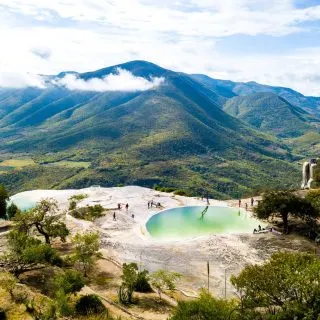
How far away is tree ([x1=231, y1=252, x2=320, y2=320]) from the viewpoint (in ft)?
95.3

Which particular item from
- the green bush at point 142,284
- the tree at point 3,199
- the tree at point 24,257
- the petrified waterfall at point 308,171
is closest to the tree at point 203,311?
the green bush at point 142,284

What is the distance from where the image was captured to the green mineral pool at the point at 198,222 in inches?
2873

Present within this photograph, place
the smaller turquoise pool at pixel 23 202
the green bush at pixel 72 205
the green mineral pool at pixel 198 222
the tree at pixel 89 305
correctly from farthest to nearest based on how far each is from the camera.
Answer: the smaller turquoise pool at pixel 23 202 → the green bush at pixel 72 205 → the green mineral pool at pixel 198 222 → the tree at pixel 89 305

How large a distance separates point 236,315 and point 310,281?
20.0ft

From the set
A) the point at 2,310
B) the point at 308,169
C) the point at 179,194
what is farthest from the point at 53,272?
the point at 308,169

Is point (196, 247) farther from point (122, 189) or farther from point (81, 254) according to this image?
point (122, 189)

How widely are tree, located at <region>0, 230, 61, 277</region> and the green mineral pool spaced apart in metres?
28.0

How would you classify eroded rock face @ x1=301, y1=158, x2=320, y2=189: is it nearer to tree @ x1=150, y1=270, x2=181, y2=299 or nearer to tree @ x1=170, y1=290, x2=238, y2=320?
tree @ x1=150, y1=270, x2=181, y2=299

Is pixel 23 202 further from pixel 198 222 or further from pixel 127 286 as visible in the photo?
pixel 127 286

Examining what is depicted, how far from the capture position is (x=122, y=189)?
11481 cm

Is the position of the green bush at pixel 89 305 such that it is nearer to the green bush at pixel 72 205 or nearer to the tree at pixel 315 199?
the tree at pixel 315 199

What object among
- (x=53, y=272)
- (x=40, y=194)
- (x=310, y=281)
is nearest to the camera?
(x=310, y=281)

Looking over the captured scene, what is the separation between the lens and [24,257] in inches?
1667

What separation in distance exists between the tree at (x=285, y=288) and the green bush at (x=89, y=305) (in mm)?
12445
